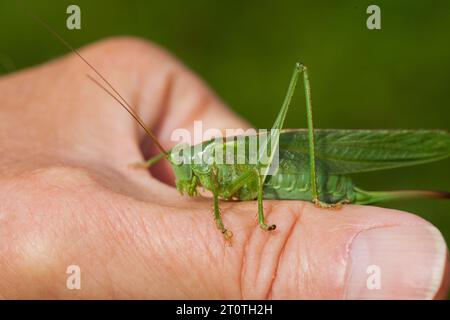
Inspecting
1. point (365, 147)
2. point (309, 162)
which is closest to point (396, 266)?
point (309, 162)

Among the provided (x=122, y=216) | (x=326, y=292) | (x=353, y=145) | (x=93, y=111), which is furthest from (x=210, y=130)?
(x=326, y=292)

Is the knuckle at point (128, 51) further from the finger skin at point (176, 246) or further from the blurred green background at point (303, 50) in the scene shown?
the blurred green background at point (303, 50)

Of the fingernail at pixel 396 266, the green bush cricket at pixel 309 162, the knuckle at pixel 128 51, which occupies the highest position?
the knuckle at pixel 128 51

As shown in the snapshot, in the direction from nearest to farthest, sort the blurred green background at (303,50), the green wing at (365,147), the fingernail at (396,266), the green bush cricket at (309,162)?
the fingernail at (396,266) < the green bush cricket at (309,162) < the green wing at (365,147) < the blurred green background at (303,50)

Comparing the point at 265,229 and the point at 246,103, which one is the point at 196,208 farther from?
the point at 246,103

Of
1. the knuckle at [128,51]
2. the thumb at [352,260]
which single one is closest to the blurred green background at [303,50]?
the knuckle at [128,51]

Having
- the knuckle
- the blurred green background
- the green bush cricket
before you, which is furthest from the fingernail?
the blurred green background
